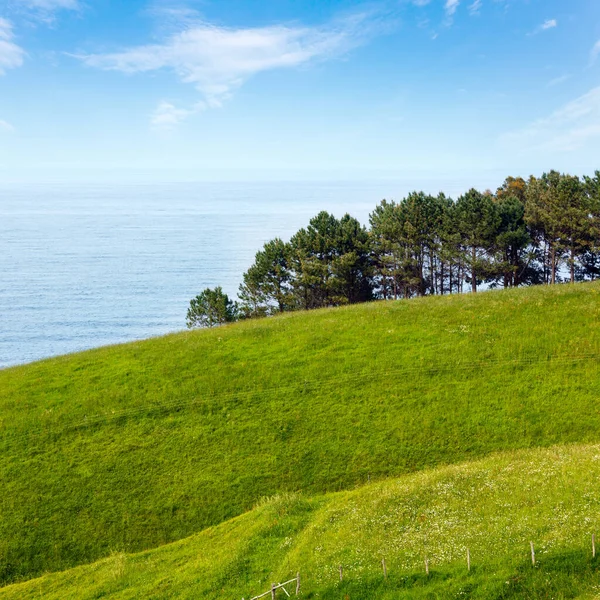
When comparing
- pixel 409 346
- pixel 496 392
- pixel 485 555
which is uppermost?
pixel 409 346

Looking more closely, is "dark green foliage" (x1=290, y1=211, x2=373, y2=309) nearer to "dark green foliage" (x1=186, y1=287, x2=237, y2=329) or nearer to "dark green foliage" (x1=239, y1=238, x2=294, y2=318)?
"dark green foliage" (x1=239, y1=238, x2=294, y2=318)

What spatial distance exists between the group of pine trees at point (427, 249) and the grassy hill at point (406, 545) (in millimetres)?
51075

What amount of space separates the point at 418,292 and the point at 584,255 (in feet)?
84.0

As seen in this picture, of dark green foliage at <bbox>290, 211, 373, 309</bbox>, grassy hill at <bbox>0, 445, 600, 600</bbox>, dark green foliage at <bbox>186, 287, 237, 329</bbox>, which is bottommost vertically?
grassy hill at <bbox>0, 445, 600, 600</bbox>

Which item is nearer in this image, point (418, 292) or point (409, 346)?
point (409, 346)

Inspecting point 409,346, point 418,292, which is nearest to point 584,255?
point 418,292

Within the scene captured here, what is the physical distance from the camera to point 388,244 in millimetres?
80375

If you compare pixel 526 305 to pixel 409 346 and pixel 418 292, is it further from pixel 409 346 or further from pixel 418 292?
pixel 418 292

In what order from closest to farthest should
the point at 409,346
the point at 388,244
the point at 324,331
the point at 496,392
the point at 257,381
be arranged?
the point at 496,392 → the point at 257,381 → the point at 409,346 → the point at 324,331 → the point at 388,244

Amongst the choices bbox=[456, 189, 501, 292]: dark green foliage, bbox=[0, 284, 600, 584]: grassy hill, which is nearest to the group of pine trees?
bbox=[456, 189, 501, 292]: dark green foliage

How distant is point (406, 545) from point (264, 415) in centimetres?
1956

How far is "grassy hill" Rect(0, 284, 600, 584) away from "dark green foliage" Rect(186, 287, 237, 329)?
3117cm

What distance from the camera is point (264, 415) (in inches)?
1591

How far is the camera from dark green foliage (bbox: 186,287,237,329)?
8469cm
